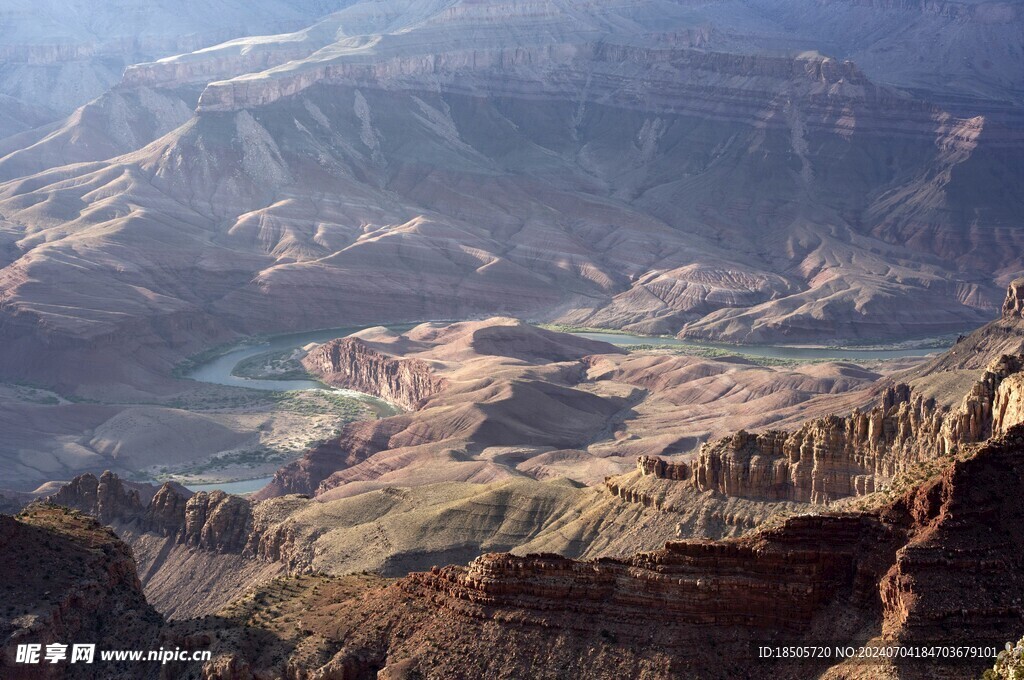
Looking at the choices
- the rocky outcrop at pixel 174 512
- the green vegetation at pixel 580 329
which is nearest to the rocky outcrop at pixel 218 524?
the rocky outcrop at pixel 174 512

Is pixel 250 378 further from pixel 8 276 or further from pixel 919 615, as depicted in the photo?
pixel 919 615

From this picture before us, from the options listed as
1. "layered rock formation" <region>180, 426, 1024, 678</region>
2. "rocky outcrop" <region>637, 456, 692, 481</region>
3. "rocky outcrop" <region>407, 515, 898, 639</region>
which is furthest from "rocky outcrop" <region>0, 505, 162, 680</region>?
→ "rocky outcrop" <region>637, 456, 692, 481</region>

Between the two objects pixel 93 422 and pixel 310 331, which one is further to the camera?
pixel 310 331

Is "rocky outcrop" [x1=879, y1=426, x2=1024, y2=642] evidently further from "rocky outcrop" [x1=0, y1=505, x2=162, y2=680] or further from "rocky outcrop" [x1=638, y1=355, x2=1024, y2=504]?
"rocky outcrop" [x1=0, y1=505, x2=162, y2=680]

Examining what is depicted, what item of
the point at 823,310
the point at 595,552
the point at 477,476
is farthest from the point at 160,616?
the point at 823,310

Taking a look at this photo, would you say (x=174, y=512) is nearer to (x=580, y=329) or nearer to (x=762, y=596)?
(x=762, y=596)

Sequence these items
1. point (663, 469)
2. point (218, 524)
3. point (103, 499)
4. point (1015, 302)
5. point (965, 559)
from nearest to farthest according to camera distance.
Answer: point (965, 559)
point (663, 469)
point (218, 524)
point (103, 499)
point (1015, 302)

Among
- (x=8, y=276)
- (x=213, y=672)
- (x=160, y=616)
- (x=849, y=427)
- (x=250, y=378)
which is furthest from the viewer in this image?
(x=8, y=276)

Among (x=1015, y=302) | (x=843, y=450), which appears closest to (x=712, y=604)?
(x=843, y=450)
